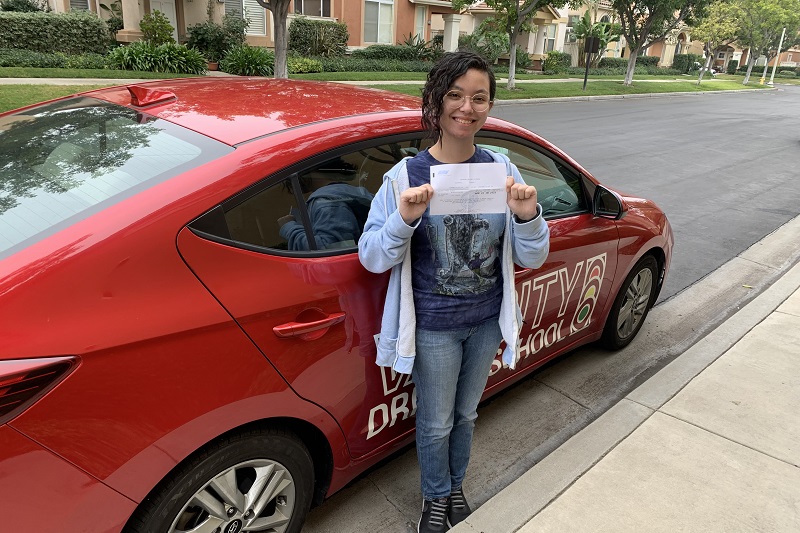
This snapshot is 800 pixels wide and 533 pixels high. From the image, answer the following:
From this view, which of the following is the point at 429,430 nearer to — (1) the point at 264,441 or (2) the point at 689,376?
(1) the point at 264,441

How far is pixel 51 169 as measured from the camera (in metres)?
1.99

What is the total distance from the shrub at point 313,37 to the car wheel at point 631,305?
21784 mm

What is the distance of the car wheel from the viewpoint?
370 centimetres

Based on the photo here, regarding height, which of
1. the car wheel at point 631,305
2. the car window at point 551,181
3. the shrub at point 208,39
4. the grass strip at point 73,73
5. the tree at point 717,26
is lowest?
the car wheel at point 631,305

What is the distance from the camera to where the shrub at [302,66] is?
19.8 meters

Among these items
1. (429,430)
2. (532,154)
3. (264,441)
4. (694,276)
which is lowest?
(694,276)

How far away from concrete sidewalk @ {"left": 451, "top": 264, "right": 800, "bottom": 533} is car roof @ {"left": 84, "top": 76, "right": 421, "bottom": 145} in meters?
1.72

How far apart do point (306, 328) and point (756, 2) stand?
56.1 m

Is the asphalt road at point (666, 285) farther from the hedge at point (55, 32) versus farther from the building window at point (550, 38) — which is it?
the building window at point (550, 38)

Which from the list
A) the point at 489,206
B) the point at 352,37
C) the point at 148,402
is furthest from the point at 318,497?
the point at 352,37

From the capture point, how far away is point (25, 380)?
1367 mm

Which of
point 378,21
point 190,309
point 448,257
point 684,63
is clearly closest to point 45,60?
point 378,21

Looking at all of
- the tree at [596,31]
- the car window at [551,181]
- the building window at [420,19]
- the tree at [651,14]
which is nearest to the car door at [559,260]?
the car window at [551,181]

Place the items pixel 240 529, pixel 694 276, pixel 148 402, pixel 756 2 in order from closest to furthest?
pixel 148 402 < pixel 240 529 < pixel 694 276 < pixel 756 2
